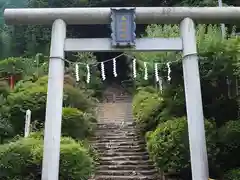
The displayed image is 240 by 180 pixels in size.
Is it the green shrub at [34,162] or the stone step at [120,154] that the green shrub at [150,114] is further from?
the green shrub at [34,162]

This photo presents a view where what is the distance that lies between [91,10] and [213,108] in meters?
4.32

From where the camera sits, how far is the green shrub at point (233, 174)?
327 inches

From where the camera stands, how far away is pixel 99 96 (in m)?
20.6

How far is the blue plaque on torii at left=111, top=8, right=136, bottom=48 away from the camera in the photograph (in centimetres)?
834

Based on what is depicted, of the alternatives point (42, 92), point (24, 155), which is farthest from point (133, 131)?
point (24, 155)

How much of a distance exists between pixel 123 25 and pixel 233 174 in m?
3.84

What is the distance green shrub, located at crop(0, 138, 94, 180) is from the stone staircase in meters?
1.66

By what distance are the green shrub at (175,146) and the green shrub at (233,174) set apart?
0.47 meters

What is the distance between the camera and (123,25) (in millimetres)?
8500

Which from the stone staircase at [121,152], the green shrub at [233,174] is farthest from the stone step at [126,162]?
the green shrub at [233,174]

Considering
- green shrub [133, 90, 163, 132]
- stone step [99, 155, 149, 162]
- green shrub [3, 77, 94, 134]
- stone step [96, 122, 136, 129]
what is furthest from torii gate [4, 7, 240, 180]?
stone step [96, 122, 136, 129]

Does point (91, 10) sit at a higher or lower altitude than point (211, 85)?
higher

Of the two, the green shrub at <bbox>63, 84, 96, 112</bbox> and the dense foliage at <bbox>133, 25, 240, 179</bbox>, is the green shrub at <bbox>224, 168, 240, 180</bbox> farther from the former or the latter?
the green shrub at <bbox>63, 84, 96, 112</bbox>

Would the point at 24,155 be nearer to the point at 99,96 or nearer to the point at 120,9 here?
the point at 120,9
